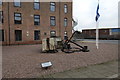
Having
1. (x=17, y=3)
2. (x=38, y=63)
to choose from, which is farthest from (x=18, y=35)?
(x=38, y=63)

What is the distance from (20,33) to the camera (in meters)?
19.1

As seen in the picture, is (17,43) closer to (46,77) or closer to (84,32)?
(46,77)

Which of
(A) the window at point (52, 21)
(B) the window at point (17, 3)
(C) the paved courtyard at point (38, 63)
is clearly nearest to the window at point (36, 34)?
(A) the window at point (52, 21)

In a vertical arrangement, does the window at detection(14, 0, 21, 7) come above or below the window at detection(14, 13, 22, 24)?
above

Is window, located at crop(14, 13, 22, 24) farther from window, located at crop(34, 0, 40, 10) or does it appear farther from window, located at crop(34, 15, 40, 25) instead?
window, located at crop(34, 0, 40, 10)

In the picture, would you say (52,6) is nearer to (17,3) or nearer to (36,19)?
(36,19)

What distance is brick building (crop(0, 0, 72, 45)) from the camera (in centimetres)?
1797

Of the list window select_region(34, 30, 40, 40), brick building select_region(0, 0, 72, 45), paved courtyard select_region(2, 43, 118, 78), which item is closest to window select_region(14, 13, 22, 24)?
brick building select_region(0, 0, 72, 45)

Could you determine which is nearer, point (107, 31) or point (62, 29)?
point (62, 29)

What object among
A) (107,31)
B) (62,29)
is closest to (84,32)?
(107,31)

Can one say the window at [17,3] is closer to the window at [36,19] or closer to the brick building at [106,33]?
the window at [36,19]

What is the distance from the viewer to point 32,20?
19.8 meters

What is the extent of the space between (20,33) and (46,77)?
54.4 feet

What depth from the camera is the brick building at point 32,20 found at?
17969 millimetres
